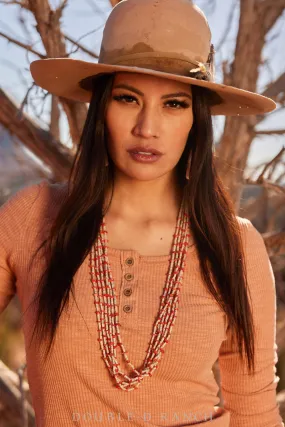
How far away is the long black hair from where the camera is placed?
78.2 inches

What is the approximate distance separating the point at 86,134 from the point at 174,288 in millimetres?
541

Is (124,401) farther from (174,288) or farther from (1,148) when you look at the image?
(1,148)

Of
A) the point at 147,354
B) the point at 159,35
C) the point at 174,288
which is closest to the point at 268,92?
the point at 159,35

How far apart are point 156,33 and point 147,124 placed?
10.6 inches

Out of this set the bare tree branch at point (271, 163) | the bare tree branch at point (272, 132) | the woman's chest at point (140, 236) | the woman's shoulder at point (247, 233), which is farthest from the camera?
the bare tree branch at point (272, 132)

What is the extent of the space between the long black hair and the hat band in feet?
0.30

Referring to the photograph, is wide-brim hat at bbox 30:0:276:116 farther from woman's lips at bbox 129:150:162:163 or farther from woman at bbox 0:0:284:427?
woman's lips at bbox 129:150:162:163

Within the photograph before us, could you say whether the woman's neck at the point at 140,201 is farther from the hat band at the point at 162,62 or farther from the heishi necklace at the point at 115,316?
the hat band at the point at 162,62

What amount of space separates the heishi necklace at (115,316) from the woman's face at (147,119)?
257 millimetres

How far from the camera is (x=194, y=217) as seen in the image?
2150 mm

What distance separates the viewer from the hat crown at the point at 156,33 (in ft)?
6.36

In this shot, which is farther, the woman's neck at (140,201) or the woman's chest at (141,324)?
the woman's neck at (140,201)

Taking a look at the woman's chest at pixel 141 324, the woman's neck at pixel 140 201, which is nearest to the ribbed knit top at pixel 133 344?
the woman's chest at pixel 141 324

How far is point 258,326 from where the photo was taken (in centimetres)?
214
